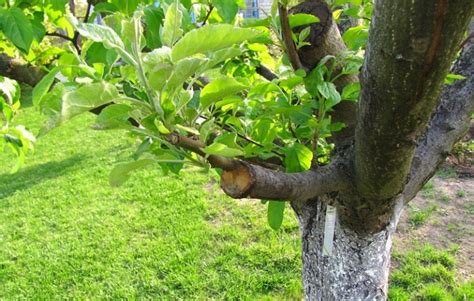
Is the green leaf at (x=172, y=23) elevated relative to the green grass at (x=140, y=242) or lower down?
elevated

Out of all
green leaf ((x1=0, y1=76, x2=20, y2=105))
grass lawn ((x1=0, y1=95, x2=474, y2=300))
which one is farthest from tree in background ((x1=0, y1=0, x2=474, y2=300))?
grass lawn ((x1=0, y1=95, x2=474, y2=300))

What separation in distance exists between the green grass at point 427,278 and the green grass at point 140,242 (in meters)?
0.70

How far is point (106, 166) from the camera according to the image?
243 inches

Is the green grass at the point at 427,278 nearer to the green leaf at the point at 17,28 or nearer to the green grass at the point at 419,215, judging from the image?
the green grass at the point at 419,215

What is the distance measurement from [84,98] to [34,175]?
6.38 meters

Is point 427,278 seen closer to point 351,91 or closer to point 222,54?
point 351,91

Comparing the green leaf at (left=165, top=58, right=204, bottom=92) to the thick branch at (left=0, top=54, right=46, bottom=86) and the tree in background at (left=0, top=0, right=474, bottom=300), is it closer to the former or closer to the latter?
the tree in background at (left=0, top=0, right=474, bottom=300)

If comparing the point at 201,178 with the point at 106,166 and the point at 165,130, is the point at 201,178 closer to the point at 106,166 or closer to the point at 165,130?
the point at 106,166

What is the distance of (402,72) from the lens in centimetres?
72

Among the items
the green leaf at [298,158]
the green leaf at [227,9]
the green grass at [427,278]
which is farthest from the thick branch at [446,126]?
the green grass at [427,278]

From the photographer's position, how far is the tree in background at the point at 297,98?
64cm

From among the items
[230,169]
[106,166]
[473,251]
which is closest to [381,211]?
[230,169]

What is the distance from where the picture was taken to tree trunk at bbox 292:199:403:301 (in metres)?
1.49

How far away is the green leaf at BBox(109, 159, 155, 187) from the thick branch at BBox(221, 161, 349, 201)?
15 centimetres
